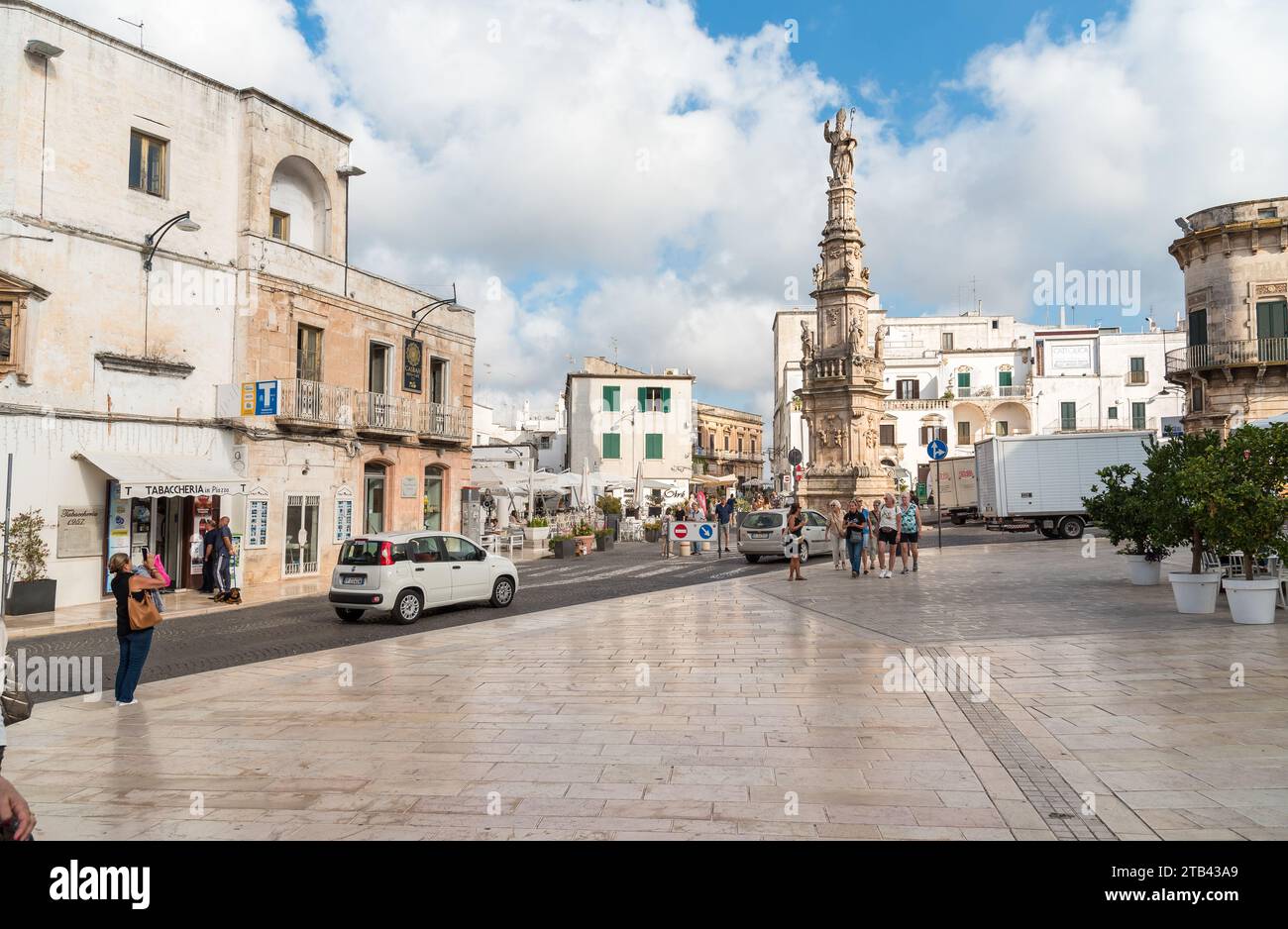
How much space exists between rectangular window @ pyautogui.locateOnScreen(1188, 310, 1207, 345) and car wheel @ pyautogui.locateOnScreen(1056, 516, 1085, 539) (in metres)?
8.09

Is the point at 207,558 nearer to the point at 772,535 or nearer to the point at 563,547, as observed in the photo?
the point at 563,547

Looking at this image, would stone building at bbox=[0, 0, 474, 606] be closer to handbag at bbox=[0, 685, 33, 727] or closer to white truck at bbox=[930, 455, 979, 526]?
handbag at bbox=[0, 685, 33, 727]

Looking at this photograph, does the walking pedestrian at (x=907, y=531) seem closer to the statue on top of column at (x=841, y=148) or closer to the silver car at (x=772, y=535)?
the silver car at (x=772, y=535)

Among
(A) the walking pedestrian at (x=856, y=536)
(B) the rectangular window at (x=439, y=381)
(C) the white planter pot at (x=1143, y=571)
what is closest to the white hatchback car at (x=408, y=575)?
(A) the walking pedestrian at (x=856, y=536)

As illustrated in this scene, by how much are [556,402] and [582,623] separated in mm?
64697

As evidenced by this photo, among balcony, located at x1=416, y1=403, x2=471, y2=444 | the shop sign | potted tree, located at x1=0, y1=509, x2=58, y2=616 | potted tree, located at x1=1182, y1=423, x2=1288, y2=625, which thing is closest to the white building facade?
balcony, located at x1=416, y1=403, x2=471, y2=444

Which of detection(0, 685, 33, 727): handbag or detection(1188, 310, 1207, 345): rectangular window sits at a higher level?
detection(1188, 310, 1207, 345): rectangular window

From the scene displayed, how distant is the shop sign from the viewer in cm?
1598

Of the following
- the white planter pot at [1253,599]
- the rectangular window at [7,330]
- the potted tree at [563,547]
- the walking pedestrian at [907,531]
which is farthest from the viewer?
the potted tree at [563,547]

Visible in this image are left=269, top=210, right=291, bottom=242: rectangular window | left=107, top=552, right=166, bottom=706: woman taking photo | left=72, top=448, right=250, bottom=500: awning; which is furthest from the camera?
left=269, top=210, right=291, bottom=242: rectangular window

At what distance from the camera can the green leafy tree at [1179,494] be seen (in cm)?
1174

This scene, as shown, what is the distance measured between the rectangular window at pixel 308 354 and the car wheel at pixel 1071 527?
1007 inches

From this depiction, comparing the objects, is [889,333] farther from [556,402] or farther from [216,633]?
[216,633]
